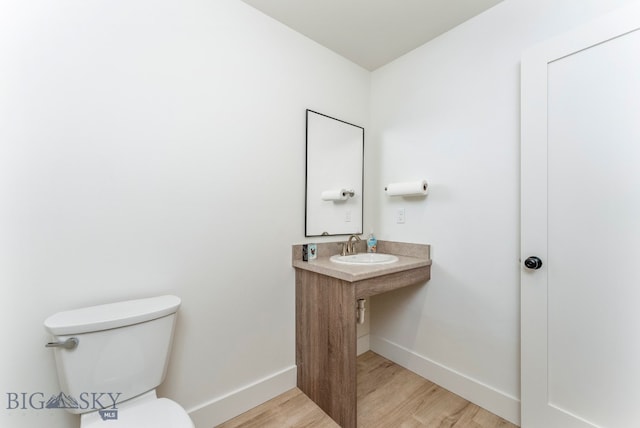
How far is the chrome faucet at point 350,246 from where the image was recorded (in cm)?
206

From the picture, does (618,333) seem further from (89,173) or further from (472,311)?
(89,173)

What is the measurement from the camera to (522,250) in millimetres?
1431

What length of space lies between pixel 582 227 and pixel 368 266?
3.41 ft

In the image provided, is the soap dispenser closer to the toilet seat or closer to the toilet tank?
the toilet tank

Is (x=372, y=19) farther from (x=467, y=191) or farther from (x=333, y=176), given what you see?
(x=467, y=191)

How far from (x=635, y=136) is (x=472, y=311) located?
1.16 metres

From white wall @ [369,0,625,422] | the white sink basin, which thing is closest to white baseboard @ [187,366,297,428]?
the white sink basin

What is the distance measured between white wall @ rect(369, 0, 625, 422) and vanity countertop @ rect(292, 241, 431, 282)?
0.26 feet

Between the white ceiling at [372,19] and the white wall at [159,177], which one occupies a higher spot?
the white ceiling at [372,19]

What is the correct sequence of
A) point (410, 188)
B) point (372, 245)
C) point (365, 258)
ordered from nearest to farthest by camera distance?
point (410, 188), point (365, 258), point (372, 245)

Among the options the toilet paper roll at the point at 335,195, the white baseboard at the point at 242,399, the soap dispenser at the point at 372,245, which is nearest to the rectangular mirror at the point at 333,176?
the toilet paper roll at the point at 335,195

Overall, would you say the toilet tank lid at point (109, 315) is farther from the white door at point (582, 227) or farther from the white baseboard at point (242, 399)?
the white door at point (582, 227)

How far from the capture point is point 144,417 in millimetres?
973

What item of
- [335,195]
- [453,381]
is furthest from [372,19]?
[453,381]
